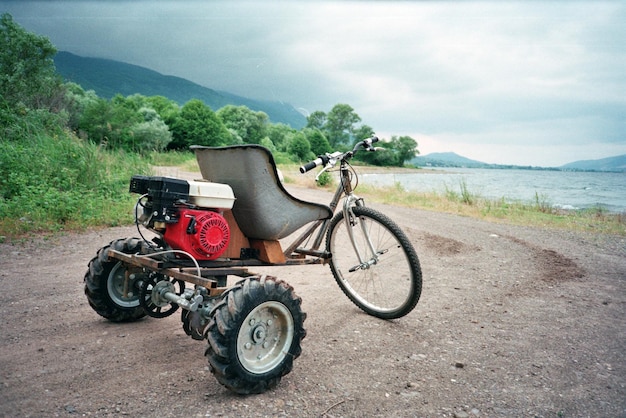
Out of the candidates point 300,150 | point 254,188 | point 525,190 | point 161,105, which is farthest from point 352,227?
point 161,105

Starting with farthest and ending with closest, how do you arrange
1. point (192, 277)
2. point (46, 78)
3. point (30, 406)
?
point (46, 78)
point (192, 277)
point (30, 406)

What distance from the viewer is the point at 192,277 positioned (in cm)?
291

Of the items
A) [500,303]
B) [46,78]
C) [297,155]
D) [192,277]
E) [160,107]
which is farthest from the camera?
[160,107]

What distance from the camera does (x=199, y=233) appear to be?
9.78 ft

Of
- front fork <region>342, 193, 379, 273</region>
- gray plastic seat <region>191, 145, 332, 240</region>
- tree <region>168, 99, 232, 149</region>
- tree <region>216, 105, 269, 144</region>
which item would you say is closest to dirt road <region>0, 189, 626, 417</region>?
front fork <region>342, 193, 379, 273</region>

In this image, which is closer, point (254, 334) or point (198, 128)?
point (254, 334)

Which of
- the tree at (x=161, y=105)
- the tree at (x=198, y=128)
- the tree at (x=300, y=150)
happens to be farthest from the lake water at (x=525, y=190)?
the tree at (x=161, y=105)

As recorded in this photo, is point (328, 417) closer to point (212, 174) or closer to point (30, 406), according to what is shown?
point (30, 406)

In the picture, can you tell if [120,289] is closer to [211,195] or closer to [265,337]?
[211,195]

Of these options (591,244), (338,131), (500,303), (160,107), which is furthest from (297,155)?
(160,107)

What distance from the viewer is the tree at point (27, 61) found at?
27.9 metres

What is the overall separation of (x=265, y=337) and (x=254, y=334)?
134 mm

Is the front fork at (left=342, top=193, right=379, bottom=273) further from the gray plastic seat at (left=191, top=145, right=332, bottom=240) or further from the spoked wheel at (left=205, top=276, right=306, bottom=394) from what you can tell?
the spoked wheel at (left=205, top=276, right=306, bottom=394)

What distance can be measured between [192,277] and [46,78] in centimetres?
3447
